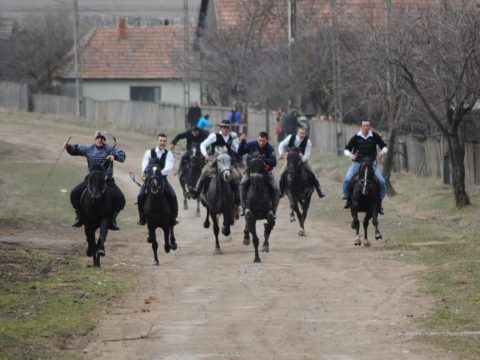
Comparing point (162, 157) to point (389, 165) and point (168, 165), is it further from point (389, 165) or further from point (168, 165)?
point (389, 165)

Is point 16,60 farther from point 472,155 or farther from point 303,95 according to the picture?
point 472,155

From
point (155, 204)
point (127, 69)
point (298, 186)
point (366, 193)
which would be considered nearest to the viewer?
point (155, 204)

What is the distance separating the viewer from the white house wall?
79250mm

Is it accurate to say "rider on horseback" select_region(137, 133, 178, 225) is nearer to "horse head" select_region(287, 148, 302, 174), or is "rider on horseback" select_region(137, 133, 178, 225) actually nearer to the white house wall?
"horse head" select_region(287, 148, 302, 174)

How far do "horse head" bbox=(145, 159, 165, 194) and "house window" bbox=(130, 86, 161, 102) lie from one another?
59.4 metres

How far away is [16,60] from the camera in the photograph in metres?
79.6

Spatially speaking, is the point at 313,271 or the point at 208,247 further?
the point at 208,247

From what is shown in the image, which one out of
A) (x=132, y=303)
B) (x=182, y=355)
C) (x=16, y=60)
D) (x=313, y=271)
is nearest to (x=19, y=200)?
(x=313, y=271)

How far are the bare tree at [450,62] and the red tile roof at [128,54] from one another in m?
49.9

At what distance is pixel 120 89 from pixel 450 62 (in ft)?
181

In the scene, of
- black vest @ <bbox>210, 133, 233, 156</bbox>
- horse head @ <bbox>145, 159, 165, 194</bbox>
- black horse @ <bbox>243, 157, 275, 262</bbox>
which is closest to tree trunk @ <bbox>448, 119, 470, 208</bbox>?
black vest @ <bbox>210, 133, 233, 156</bbox>

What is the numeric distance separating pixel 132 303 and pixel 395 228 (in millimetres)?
11392

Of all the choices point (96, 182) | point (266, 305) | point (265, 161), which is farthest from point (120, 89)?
point (266, 305)

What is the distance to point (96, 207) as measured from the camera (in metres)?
19.9
